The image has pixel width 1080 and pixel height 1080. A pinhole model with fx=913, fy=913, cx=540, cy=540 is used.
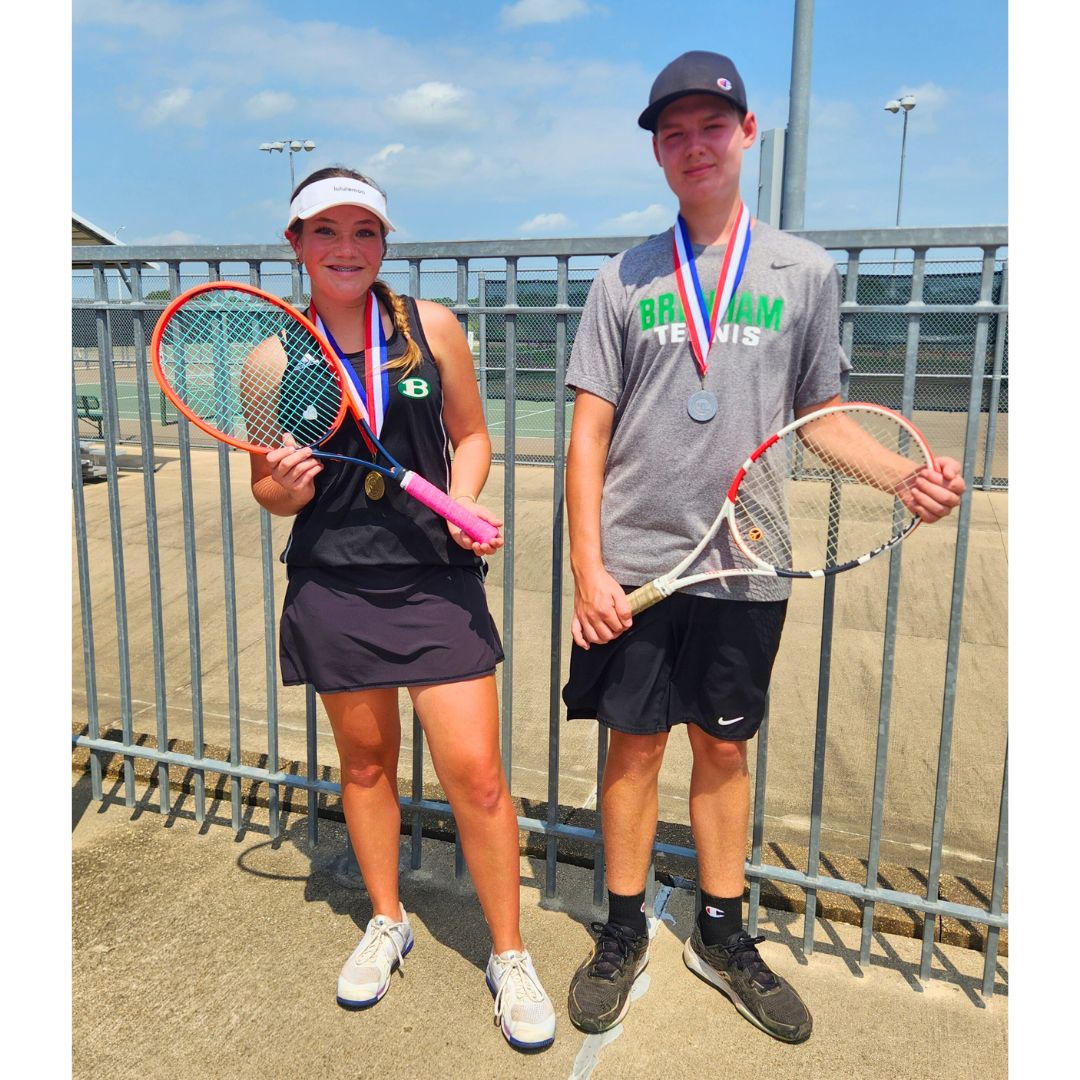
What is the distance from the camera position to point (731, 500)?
2340mm

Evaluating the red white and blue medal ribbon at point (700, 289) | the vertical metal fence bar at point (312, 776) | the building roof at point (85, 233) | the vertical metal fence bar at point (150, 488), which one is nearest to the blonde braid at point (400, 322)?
the red white and blue medal ribbon at point (700, 289)

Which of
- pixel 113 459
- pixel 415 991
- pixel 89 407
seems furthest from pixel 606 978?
pixel 89 407

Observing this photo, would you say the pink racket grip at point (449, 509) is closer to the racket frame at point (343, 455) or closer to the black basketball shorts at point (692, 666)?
the racket frame at point (343, 455)

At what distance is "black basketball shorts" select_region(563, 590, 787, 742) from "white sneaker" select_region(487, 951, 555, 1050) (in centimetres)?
78

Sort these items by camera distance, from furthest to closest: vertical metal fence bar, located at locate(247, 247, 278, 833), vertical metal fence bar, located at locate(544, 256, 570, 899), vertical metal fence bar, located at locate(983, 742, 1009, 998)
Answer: vertical metal fence bar, located at locate(247, 247, 278, 833), vertical metal fence bar, located at locate(544, 256, 570, 899), vertical metal fence bar, located at locate(983, 742, 1009, 998)

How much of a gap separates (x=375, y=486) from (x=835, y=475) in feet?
4.14

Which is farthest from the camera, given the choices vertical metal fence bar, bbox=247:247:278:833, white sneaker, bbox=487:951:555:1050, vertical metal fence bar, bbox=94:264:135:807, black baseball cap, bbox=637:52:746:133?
vertical metal fence bar, bbox=94:264:135:807

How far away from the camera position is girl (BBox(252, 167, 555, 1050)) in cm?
249

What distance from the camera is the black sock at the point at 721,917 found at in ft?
9.16

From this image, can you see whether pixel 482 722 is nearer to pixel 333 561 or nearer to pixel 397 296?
pixel 333 561

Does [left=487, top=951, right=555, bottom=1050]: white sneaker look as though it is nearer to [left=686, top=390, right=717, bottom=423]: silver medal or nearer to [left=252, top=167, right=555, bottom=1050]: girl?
[left=252, top=167, right=555, bottom=1050]: girl

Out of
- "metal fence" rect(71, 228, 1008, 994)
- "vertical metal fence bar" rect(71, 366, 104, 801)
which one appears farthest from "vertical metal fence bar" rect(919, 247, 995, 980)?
"vertical metal fence bar" rect(71, 366, 104, 801)

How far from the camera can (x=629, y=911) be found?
2799 mm

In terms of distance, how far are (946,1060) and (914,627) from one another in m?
4.00
